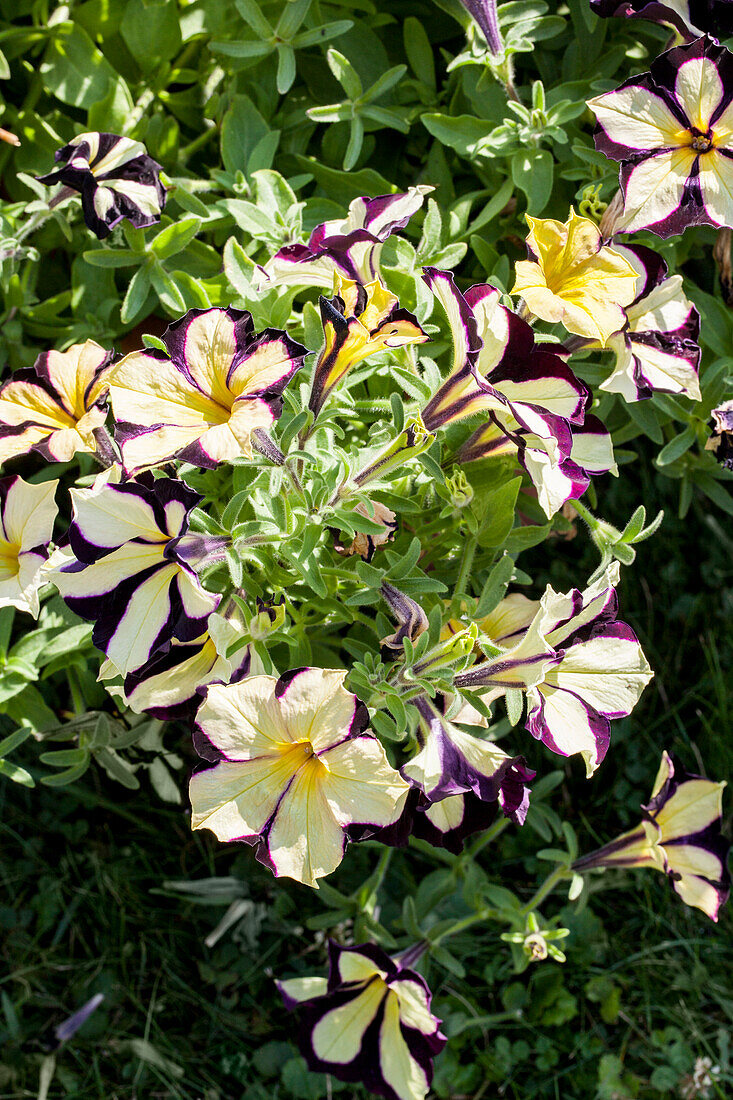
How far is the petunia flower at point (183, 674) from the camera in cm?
111

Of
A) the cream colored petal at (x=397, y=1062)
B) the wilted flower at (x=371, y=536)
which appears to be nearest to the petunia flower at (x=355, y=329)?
the wilted flower at (x=371, y=536)

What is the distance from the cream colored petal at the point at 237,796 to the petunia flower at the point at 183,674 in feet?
0.38

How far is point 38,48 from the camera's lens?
1689 millimetres

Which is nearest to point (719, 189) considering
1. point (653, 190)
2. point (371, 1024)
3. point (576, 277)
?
point (653, 190)

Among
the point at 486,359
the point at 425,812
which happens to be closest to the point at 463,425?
the point at 486,359

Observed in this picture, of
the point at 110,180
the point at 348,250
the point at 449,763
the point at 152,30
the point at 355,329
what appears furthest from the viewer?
the point at 152,30

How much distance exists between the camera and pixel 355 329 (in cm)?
98

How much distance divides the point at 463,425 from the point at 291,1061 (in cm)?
133

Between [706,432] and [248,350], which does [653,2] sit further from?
[248,350]

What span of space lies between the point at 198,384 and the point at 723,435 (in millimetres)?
738

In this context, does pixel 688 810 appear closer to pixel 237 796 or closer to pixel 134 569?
pixel 237 796

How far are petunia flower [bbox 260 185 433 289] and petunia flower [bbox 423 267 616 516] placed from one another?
13 centimetres

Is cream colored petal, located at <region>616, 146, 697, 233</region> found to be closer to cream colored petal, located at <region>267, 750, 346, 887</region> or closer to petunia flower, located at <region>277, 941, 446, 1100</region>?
cream colored petal, located at <region>267, 750, 346, 887</region>

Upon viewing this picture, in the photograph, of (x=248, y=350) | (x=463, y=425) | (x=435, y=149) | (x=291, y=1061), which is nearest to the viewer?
(x=248, y=350)
